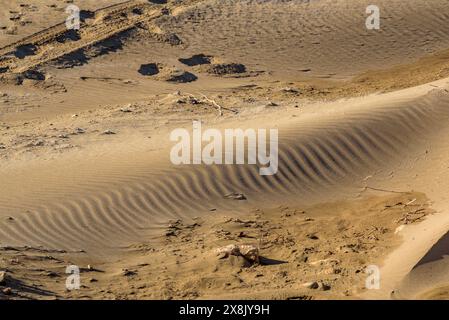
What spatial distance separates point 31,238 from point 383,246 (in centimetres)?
400

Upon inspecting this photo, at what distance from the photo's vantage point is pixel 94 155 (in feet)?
39.9

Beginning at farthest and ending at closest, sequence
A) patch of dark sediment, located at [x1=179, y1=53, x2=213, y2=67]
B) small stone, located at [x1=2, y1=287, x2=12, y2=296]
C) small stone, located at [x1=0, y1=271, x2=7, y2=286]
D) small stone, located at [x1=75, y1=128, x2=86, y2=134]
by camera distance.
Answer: patch of dark sediment, located at [x1=179, y1=53, x2=213, y2=67] < small stone, located at [x1=75, y1=128, x2=86, y2=134] < small stone, located at [x1=0, y1=271, x2=7, y2=286] < small stone, located at [x1=2, y1=287, x2=12, y2=296]

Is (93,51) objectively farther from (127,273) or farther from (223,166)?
(127,273)

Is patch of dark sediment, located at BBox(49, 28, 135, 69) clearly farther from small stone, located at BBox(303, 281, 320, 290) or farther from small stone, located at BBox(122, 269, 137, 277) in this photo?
small stone, located at BBox(303, 281, 320, 290)

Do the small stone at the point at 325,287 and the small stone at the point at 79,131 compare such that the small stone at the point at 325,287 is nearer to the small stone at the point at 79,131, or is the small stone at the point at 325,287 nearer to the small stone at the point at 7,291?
the small stone at the point at 7,291

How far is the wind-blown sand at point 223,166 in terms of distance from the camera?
8.75 meters

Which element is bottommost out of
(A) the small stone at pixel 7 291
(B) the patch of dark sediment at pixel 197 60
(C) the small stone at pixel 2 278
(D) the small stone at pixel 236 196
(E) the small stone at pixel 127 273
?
(A) the small stone at pixel 7 291

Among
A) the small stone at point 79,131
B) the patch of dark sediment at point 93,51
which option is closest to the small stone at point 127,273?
the small stone at point 79,131

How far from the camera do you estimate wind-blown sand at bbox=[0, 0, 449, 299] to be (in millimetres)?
8750

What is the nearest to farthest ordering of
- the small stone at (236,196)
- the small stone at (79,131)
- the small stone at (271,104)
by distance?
the small stone at (236,196) < the small stone at (79,131) < the small stone at (271,104)

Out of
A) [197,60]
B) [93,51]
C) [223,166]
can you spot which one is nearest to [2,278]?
[223,166]

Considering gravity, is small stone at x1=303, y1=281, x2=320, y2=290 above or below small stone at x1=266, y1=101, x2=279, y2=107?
below

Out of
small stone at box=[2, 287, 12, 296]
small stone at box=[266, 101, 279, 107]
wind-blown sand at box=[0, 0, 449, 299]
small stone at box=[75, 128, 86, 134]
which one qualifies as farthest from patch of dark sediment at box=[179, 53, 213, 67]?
small stone at box=[2, 287, 12, 296]

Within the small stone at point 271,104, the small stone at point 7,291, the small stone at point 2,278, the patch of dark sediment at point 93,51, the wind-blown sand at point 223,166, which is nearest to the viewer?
the small stone at point 7,291
